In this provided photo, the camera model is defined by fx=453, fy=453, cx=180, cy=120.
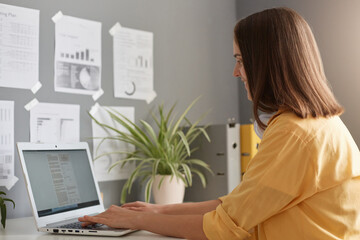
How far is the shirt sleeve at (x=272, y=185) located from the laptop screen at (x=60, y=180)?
0.70m

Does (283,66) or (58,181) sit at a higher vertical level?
(283,66)

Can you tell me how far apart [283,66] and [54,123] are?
116 cm

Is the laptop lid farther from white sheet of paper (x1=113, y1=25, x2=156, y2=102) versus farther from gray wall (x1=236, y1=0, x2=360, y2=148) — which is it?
gray wall (x1=236, y1=0, x2=360, y2=148)

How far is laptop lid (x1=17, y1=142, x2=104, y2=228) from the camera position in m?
1.50

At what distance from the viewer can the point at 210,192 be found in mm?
2256

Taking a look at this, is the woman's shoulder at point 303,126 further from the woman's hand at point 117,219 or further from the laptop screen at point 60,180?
the laptop screen at point 60,180

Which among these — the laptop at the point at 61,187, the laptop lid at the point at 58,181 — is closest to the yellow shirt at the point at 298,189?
the laptop at the point at 61,187

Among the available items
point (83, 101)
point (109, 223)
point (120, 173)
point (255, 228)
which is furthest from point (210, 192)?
point (255, 228)

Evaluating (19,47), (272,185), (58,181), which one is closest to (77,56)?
(19,47)

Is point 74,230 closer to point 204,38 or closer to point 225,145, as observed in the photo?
point 225,145

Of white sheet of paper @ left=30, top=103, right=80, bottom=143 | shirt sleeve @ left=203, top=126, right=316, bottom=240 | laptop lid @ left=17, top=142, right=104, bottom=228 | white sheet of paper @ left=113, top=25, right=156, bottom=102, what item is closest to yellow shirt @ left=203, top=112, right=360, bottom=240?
shirt sleeve @ left=203, top=126, right=316, bottom=240

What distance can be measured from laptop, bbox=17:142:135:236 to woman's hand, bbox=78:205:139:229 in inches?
0.9

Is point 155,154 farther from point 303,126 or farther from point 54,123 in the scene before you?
point 303,126

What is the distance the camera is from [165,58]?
240 cm
